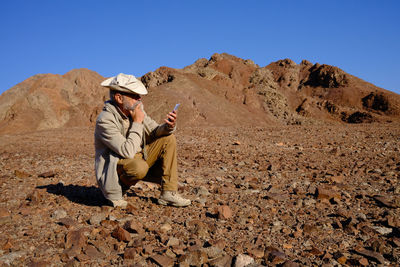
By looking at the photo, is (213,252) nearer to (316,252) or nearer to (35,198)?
(316,252)

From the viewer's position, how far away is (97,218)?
303 centimetres

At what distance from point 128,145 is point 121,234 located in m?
0.87

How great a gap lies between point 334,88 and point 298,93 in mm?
3447

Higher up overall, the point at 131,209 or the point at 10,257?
the point at 131,209

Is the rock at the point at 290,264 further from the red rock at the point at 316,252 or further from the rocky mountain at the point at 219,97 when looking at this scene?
the rocky mountain at the point at 219,97

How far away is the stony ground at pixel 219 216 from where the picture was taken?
237cm

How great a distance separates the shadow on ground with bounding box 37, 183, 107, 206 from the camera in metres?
3.65

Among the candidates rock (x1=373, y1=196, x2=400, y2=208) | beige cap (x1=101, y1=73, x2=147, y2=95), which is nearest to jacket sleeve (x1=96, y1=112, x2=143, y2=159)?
beige cap (x1=101, y1=73, x2=147, y2=95)

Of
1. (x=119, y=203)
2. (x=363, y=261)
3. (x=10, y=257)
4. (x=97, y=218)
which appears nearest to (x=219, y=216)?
(x=119, y=203)

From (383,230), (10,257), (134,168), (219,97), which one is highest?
(219,97)

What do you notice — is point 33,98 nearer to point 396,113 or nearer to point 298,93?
point 298,93

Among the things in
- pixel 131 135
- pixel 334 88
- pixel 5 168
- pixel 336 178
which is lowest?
pixel 5 168

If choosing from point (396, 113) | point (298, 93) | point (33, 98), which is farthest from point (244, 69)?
point (33, 98)

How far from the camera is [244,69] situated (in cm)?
2978
